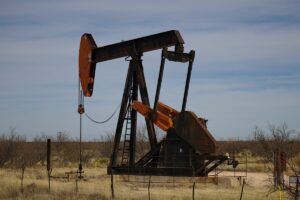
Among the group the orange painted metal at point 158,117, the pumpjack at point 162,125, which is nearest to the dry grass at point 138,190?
the pumpjack at point 162,125

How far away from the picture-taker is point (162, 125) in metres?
18.3

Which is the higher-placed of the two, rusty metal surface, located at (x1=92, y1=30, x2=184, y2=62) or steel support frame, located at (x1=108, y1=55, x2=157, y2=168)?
rusty metal surface, located at (x1=92, y1=30, x2=184, y2=62)

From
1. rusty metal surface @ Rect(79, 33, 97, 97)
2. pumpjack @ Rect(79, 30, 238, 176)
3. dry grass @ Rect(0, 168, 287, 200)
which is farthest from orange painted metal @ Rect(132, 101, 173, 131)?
rusty metal surface @ Rect(79, 33, 97, 97)

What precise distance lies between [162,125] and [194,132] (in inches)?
43.1

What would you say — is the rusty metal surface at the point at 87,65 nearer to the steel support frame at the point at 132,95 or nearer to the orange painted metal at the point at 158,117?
the steel support frame at the point at 132,95

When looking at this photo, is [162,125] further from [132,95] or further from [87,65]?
[87,65]

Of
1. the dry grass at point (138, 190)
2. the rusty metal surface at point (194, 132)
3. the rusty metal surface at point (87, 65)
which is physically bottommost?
the dry grass at point (138, 190)

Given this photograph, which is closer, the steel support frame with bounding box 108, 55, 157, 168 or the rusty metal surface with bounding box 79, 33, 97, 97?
the steel support frame with bounding box 108, 55, 157, 168

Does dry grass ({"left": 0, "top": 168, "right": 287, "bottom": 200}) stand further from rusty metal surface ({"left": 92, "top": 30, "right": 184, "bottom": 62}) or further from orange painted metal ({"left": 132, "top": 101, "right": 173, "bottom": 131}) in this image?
rusty metal surface ({"left": 92, "top": 30, "right": 184, "bottom": 62})

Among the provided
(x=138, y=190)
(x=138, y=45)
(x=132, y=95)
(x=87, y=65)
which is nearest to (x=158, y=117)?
(x=132, y=95)

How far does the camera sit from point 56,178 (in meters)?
23.7

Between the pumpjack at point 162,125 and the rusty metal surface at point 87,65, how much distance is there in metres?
0.52

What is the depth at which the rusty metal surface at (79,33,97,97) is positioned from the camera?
20.7 m

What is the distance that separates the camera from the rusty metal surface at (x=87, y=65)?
68.0ft
